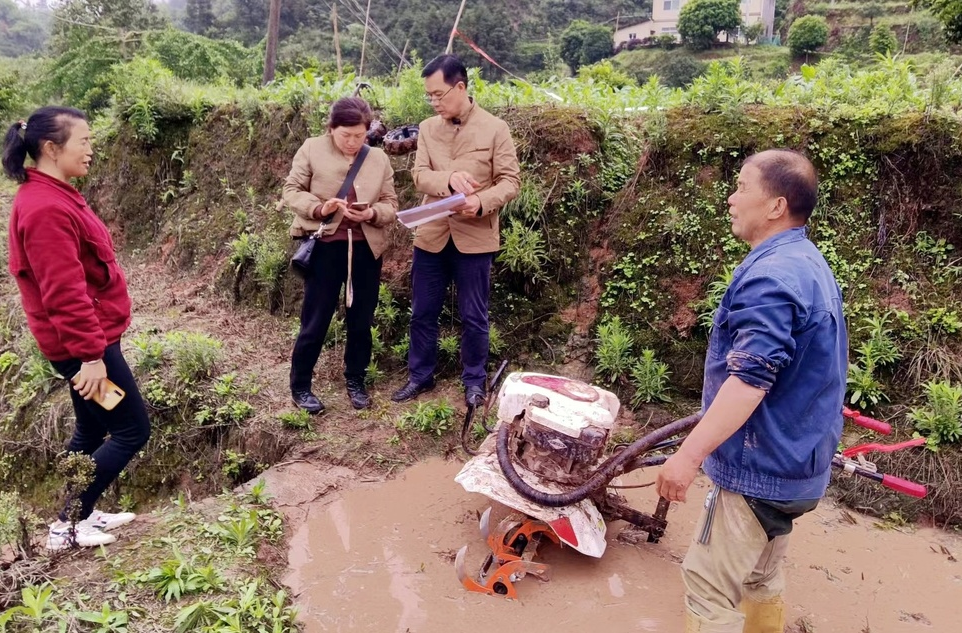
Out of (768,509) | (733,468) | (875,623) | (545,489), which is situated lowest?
(875,623)

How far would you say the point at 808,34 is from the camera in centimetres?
3375

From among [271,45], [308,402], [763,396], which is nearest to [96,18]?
[271,45]

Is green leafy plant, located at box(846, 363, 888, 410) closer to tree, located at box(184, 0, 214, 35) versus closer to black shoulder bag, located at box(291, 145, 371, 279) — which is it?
black shoulder bag, located at box(291, 145, 371, 279)

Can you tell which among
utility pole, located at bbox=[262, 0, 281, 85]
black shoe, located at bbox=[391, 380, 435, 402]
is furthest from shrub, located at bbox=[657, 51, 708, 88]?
black shoe, located at bbox=[391, 380, 435, 402]

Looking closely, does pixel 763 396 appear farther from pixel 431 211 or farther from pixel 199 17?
pixel 199 17

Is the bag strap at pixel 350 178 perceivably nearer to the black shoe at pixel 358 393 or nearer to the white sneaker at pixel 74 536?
the black shoe at pixel 358 393

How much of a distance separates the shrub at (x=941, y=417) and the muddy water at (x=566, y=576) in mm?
581

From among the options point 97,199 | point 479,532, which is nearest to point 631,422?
point 479,532

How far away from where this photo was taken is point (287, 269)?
260 inches

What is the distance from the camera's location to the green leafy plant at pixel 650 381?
4.75m

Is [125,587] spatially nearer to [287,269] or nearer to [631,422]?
[631,422]

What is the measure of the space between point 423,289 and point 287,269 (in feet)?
8.01

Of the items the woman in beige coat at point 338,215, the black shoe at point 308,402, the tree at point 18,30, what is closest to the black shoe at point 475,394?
the woman in beige coat at point 338,215

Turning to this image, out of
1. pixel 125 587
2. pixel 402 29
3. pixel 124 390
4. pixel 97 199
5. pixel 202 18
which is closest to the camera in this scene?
pixel 125 587
